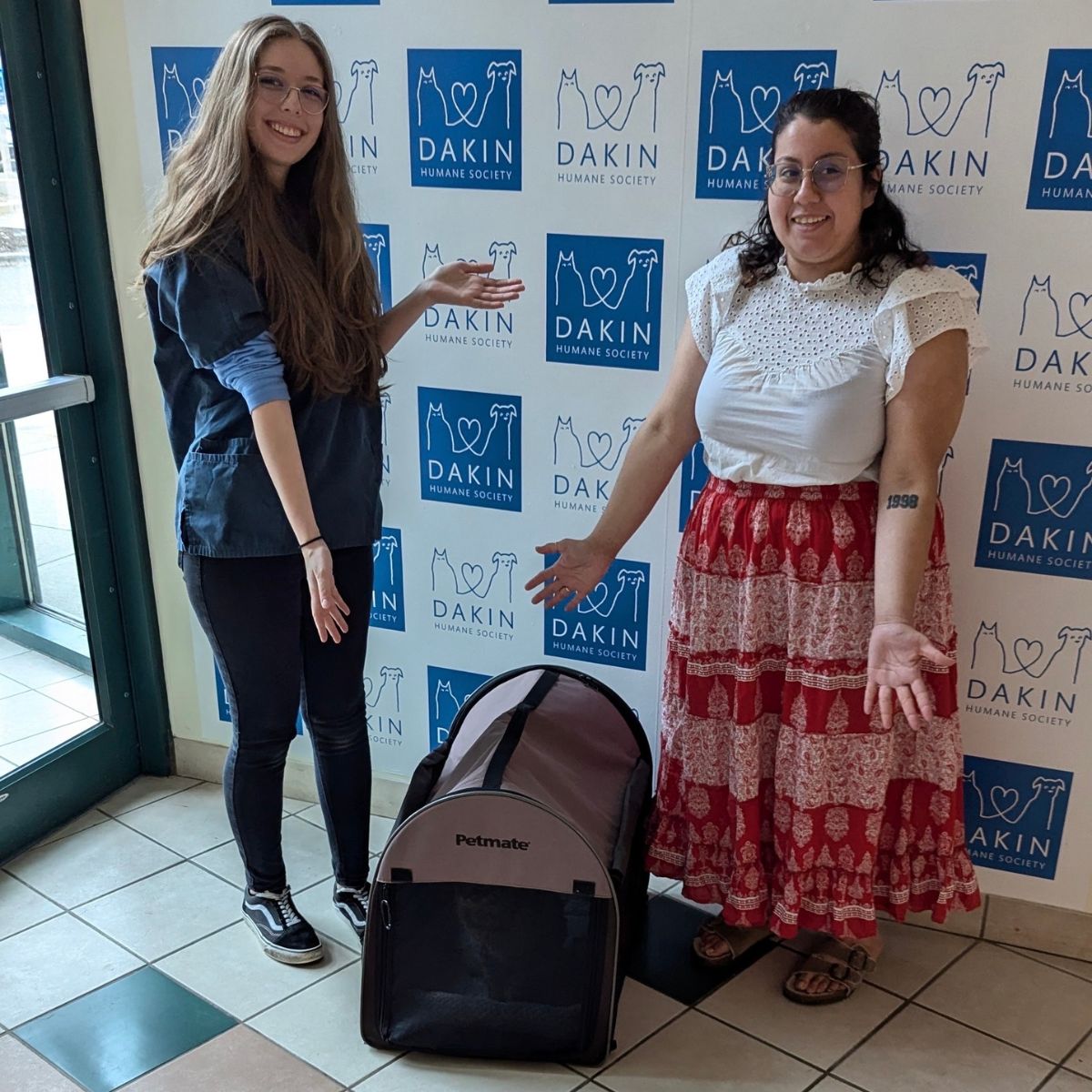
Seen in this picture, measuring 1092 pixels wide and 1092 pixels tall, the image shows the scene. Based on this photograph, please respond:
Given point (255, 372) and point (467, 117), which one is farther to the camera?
point (467, 117)

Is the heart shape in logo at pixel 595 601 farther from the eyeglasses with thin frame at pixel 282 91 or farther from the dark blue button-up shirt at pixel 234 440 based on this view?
the eyeglasses with thin frame at pixel 282 91

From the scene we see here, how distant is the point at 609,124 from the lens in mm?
2014

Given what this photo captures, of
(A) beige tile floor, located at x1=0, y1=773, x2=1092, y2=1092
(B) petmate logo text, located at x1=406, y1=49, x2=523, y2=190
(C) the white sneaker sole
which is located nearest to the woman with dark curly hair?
(A) beige tile floor, located at x1=0, y1=773, x2=1092, y2=1092

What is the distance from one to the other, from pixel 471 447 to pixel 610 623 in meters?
0.44

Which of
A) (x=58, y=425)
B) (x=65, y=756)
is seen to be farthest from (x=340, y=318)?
(x=65, y=756)

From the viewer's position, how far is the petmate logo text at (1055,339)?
6.04 feet

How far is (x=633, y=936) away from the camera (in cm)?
213

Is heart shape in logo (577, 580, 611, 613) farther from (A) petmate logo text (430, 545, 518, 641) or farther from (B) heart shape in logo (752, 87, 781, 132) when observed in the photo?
(B) heart shape in logo (752, 87, 781, 132)

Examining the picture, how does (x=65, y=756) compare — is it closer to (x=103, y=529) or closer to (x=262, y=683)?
(x=103, y=529)

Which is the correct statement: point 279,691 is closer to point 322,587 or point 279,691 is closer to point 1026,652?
point 322,587

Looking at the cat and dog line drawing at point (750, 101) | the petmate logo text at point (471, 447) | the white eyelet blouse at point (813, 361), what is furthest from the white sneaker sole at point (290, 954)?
the cat and dog line drawing at point (750, 101)

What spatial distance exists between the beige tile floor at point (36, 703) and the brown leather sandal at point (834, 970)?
163 centimetres

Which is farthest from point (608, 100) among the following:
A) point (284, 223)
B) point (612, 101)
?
point (284, 223)

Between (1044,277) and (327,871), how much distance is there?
172cm
